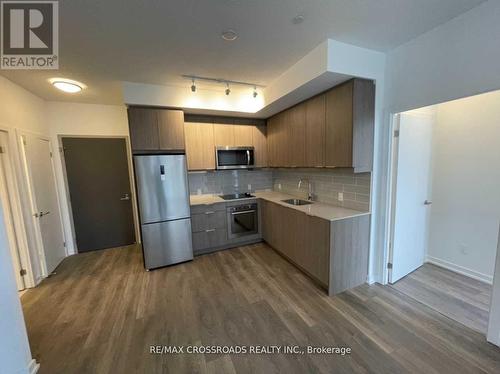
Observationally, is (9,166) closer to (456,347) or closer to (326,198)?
(326,198)

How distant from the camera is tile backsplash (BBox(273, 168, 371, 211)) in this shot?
104 inches

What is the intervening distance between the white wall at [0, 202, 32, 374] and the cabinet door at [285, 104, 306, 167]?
3171 millimetres

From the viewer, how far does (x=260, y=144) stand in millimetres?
4113

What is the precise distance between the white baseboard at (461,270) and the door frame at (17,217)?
18.8 feet

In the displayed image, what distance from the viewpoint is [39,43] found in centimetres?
194

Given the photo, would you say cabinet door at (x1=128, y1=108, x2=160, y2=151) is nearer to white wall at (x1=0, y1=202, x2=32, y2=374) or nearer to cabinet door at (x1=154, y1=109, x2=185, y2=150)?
cabinet door at (x1=154, y1=109, x2=185, y2=150)

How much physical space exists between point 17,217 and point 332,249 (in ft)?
13.2

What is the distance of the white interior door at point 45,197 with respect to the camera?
290cm

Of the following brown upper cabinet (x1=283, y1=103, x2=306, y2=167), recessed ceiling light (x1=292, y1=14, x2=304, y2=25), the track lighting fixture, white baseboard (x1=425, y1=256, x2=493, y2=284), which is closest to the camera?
recessed ceiling light (x1=292, y1=14, x2=304, y2=25)

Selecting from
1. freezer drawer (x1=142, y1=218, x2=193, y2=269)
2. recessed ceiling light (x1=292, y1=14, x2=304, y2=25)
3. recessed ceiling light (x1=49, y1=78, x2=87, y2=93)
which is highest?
recessed ceiling light (x1=292, y1=14, x2=304, y2=25)

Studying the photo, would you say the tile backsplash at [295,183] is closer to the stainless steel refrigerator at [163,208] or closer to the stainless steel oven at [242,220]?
the stainless steel oven at [242,220]

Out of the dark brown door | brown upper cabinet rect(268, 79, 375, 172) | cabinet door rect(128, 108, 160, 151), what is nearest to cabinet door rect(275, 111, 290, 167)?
brown upper cabinet rect(268, 79, 375, 172)

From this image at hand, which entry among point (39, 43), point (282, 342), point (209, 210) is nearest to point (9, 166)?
point (39, 43)

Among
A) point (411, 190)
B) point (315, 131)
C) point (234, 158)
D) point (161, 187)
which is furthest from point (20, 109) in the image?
point (411, 190)
